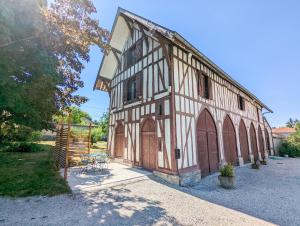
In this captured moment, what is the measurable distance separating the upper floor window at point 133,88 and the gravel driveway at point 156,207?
521 cm

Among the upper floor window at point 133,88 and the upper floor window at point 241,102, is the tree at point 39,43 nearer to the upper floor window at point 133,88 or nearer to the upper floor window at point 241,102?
the upper floor window at point 133,88

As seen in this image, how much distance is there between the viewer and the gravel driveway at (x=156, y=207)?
3918mm

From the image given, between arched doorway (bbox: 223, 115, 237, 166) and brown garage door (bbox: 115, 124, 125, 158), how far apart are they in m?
6.68

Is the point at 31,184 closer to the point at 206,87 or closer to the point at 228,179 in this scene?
the point at 228,179

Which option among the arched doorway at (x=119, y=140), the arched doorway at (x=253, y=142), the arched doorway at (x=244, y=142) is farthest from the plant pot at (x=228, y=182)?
the arched doorway at (x=253, y=142)

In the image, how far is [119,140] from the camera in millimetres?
11297

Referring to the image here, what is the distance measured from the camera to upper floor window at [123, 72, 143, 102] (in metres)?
9.77

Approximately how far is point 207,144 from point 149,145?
3.32 m

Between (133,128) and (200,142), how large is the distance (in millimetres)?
3796

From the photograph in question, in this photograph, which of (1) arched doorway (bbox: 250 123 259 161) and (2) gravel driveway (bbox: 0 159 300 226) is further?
(1) arched doorway (bbox: 250 123 259 161)

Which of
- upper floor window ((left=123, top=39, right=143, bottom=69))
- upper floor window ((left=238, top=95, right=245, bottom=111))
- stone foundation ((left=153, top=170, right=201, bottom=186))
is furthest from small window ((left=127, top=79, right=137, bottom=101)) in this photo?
upper floor window ((left=238, top=95, right=245, bottom=111))

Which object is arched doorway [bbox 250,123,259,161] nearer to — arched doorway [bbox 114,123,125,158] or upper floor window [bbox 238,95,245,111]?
upper floor window [bbox 238,95,245,111]

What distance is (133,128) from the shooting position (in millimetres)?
9836

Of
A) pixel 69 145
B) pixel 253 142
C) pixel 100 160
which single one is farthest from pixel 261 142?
pixel 69 145
